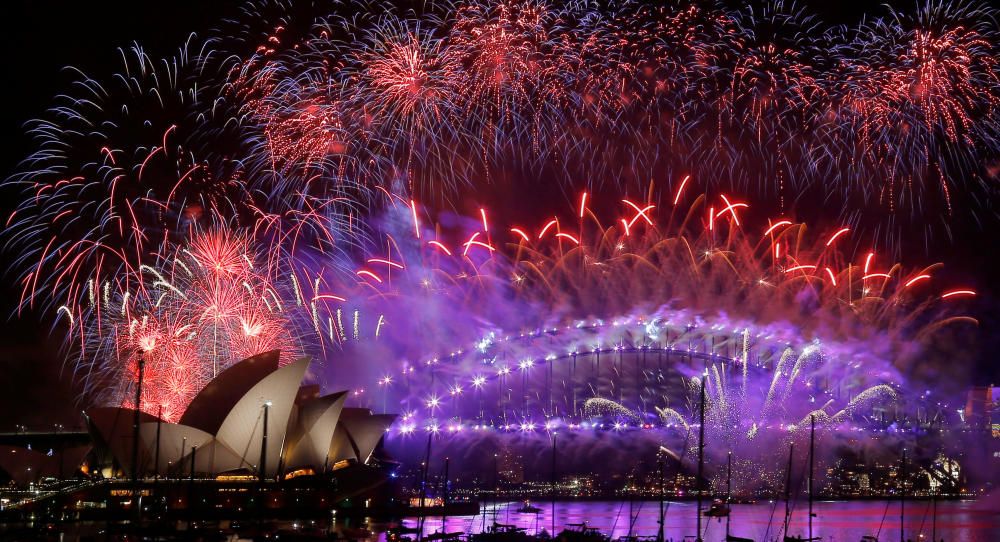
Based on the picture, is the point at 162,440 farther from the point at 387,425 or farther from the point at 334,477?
the point at 387,425

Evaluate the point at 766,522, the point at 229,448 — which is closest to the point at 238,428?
the point at 229,448

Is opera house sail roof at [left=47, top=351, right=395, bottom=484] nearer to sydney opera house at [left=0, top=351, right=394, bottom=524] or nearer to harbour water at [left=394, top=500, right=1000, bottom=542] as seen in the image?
sydney opera house at [left=0, top=351, right=394, bottom=524]

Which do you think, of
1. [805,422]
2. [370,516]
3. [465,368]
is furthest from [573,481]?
[370,516]

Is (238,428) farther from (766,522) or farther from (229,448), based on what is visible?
(766,522)

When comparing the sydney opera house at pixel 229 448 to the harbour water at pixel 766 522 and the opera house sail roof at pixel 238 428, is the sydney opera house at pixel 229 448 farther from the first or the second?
the harbour water at pixel 766 522

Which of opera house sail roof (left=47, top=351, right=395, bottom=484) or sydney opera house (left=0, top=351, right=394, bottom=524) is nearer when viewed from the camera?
opera house sail roof (left=47, top=351, right=395, bottom=484)

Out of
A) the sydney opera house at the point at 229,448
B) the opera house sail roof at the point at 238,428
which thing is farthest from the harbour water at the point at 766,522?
the opera house sail roof at the point at 238,428

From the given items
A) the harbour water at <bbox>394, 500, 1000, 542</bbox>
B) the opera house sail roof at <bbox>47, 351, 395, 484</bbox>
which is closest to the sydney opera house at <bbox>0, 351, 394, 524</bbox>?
the opera house sail roof at <bbox>47, 351, 395, 484</bbox>
